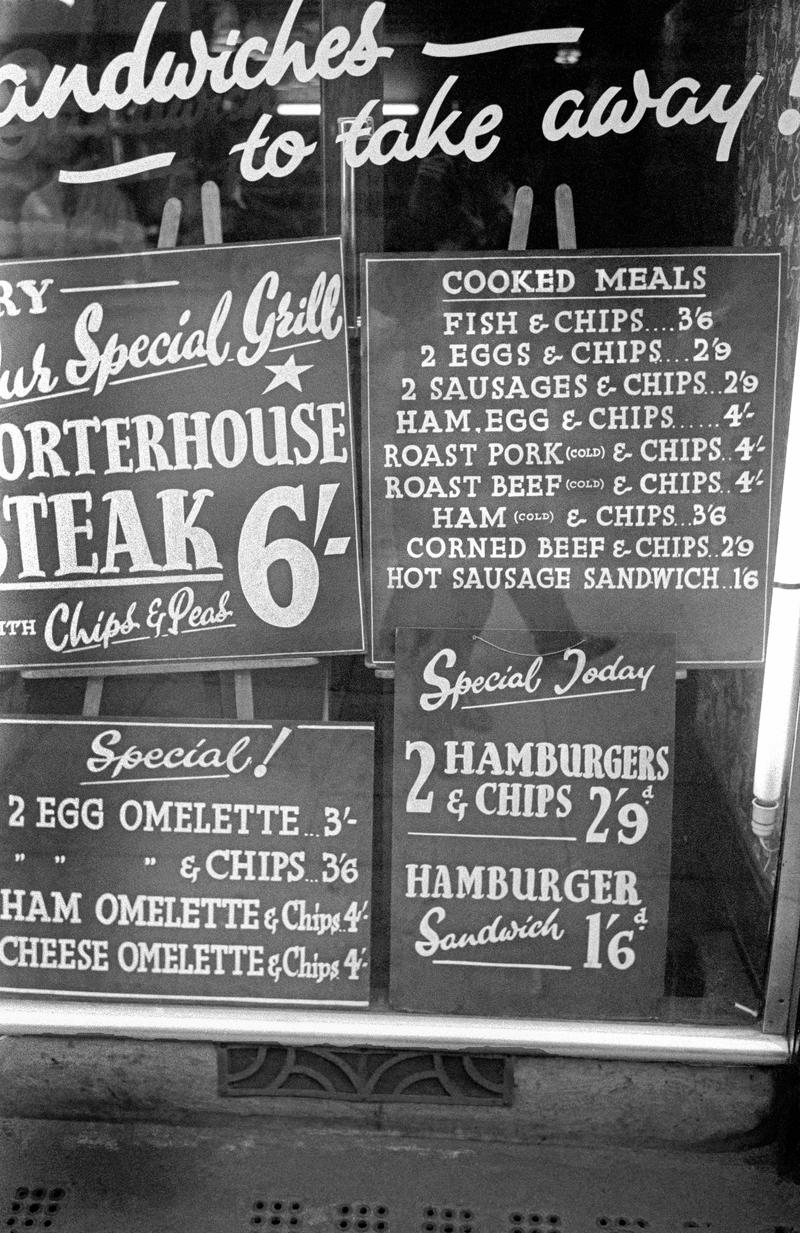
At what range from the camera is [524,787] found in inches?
108

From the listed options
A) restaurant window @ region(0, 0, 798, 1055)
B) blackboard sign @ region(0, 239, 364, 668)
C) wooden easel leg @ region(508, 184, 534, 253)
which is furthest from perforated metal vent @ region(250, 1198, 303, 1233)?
wooden easel leg @ region(508, 184, 534, 253)

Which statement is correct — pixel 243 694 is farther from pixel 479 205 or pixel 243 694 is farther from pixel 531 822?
pixel 479 205

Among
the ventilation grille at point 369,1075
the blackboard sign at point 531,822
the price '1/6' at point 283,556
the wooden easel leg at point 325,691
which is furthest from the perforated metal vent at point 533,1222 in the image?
the price '1/6' at point 283,556

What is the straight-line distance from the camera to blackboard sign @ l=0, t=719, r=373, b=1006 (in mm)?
2771

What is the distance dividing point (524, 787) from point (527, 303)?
116 cm

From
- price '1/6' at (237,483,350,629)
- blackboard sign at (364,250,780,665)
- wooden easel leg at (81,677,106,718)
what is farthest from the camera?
wooden easel leg at (81,677,106,718)

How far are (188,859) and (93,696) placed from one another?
0.48m

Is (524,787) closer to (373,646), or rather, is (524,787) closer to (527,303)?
(373,646)

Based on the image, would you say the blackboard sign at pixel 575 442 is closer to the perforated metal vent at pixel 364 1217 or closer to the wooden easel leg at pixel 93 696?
the wooden easel leg at pixel 93 696

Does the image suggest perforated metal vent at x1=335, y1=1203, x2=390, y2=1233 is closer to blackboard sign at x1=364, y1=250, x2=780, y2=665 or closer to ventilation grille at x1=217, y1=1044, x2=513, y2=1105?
ventilation grille at x1=217, y1=1044, x2=513, y2=1105

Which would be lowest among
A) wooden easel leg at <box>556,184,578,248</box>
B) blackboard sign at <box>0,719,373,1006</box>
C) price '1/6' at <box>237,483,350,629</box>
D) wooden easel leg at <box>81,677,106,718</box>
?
blackboard sign at <box>0,719,373,1006</box>

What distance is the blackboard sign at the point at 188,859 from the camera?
9.09ft

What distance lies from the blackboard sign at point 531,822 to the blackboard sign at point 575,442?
0.12 m

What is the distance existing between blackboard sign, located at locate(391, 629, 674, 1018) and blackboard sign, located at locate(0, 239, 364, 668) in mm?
352
